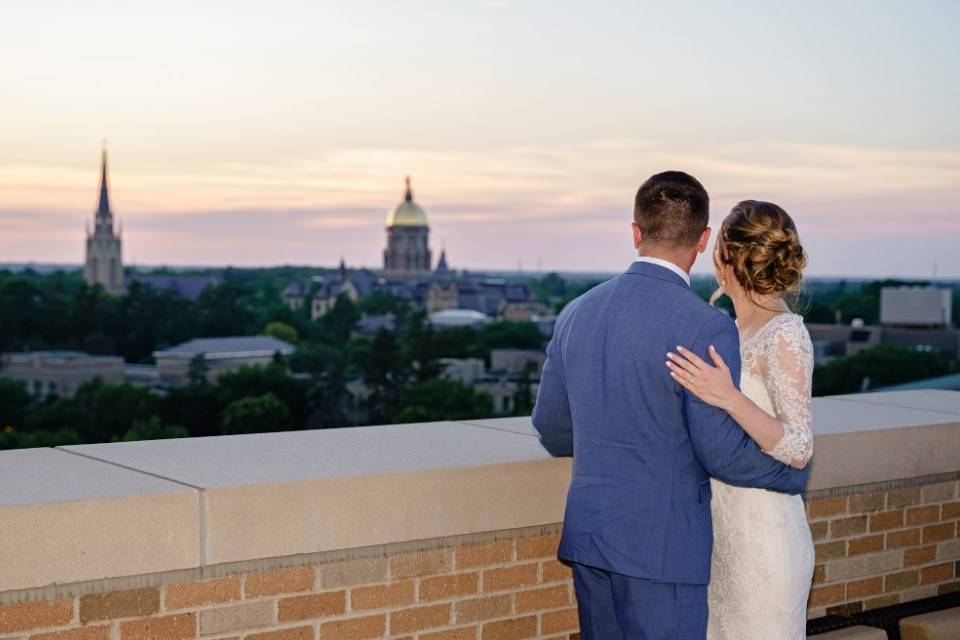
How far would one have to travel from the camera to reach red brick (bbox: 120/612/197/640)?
10.7 ft

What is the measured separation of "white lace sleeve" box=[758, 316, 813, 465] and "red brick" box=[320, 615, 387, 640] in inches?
51.8

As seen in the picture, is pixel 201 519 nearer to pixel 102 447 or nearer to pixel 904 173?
pixel 102 447

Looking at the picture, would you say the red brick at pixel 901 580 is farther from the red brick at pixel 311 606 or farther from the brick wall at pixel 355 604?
the red brick at pixel 311 606

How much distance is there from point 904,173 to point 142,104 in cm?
8750

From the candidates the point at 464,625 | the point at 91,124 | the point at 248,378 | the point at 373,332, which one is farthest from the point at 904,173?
the point at 91,124

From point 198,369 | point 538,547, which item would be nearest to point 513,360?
point 198,369

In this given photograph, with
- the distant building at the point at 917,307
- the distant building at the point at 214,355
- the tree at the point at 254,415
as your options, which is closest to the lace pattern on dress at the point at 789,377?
the tree at the point at 254,415

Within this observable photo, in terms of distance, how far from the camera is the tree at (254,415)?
309 feet


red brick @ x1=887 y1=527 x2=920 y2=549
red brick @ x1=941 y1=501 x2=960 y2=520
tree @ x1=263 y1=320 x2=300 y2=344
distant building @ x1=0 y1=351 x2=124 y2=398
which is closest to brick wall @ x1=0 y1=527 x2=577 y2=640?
red brick @ x1=887 y1=527 x2=920 y2=549

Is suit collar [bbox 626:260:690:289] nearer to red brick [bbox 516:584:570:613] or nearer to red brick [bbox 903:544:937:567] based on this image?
red brick [bbox 516:584:570:613]

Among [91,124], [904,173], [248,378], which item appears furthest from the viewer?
[91,124]

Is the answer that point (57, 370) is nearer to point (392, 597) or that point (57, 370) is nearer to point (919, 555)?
point (919, 555)

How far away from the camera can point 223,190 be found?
14888 cm

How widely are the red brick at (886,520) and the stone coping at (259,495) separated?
569 mm
